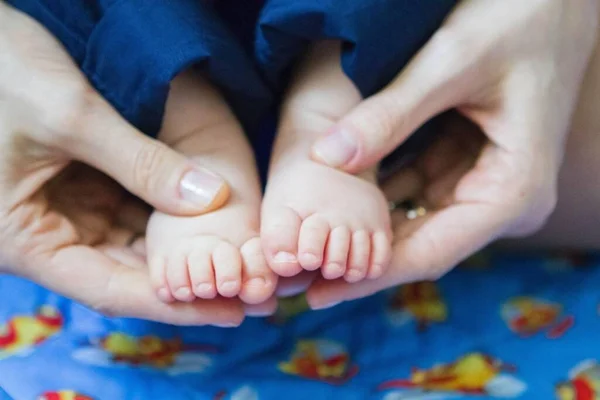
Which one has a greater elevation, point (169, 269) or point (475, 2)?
point (475, 2)

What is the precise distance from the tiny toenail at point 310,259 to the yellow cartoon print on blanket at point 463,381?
194 mm

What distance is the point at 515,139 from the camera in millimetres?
652

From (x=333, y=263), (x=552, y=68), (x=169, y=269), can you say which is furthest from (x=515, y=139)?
(x=169, y=269)

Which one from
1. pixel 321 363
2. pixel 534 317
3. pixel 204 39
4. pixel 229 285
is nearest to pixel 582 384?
pixel 534 317

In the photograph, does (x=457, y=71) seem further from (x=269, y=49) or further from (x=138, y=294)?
(x=138, y=294)

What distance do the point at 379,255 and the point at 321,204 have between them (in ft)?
0.20

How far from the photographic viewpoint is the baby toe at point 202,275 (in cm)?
57

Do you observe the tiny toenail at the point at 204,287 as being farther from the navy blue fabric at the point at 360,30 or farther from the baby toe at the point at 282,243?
the navy blue fabric at the point at 360,30

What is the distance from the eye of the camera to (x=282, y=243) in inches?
22.1

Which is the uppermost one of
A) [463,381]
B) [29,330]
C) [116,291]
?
[463,381]

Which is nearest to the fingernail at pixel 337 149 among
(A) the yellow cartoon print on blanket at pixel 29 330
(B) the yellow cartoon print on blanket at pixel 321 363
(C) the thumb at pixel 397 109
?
(C) the thumb at pixel 397 109

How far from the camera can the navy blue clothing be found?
1.97ft

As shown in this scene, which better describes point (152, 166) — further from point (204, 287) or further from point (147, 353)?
point (147, 353)

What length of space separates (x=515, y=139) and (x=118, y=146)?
0.34m
